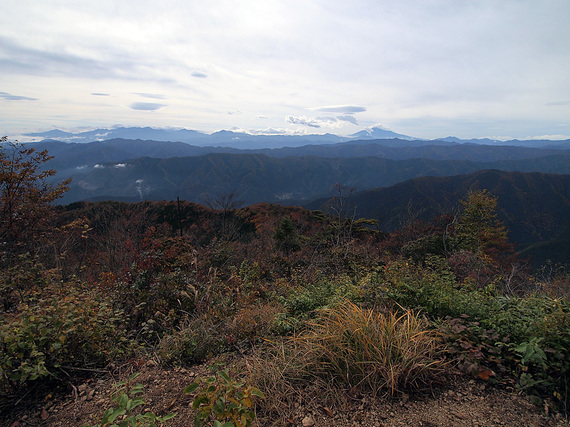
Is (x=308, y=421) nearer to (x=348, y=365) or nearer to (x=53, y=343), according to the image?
(x=348, y=365)

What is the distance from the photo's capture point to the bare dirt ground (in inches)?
83.8

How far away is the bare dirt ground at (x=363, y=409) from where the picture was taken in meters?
2.13

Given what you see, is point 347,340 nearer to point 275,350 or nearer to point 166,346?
point 275,350

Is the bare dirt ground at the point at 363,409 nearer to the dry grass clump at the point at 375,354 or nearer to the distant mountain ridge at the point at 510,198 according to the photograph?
the dry grass clump at the point at 375,354

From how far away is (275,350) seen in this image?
3.01 m

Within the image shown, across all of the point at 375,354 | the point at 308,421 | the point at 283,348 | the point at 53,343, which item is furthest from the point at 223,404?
the point at 53,343

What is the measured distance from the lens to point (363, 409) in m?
2.32

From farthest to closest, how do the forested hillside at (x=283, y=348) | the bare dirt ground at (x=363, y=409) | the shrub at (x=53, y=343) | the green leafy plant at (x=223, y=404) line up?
1. the shrub at (x=53, y=343)
2. the forested hillside at (x=283, y=348)
3. the bare dirt ground at (x=363, y=409)
4. the green leafy plant at (x=223, y=404)

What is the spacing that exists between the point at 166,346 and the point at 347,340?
1.99 m

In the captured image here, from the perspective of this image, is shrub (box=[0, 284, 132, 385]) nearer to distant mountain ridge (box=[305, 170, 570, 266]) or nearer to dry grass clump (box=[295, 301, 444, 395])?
dry grass clump (box=[295, 301, 444, 395])

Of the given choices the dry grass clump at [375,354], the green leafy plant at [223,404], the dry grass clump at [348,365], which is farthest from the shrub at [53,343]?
the dry grass clump at [375,354]

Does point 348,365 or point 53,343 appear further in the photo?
point 53,343

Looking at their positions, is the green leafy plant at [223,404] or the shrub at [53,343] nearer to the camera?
the green leafy plant at [223,404]

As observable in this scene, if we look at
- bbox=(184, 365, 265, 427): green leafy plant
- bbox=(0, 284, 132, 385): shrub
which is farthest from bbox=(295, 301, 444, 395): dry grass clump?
bbox=(0, 284, 132, 385): shrub
